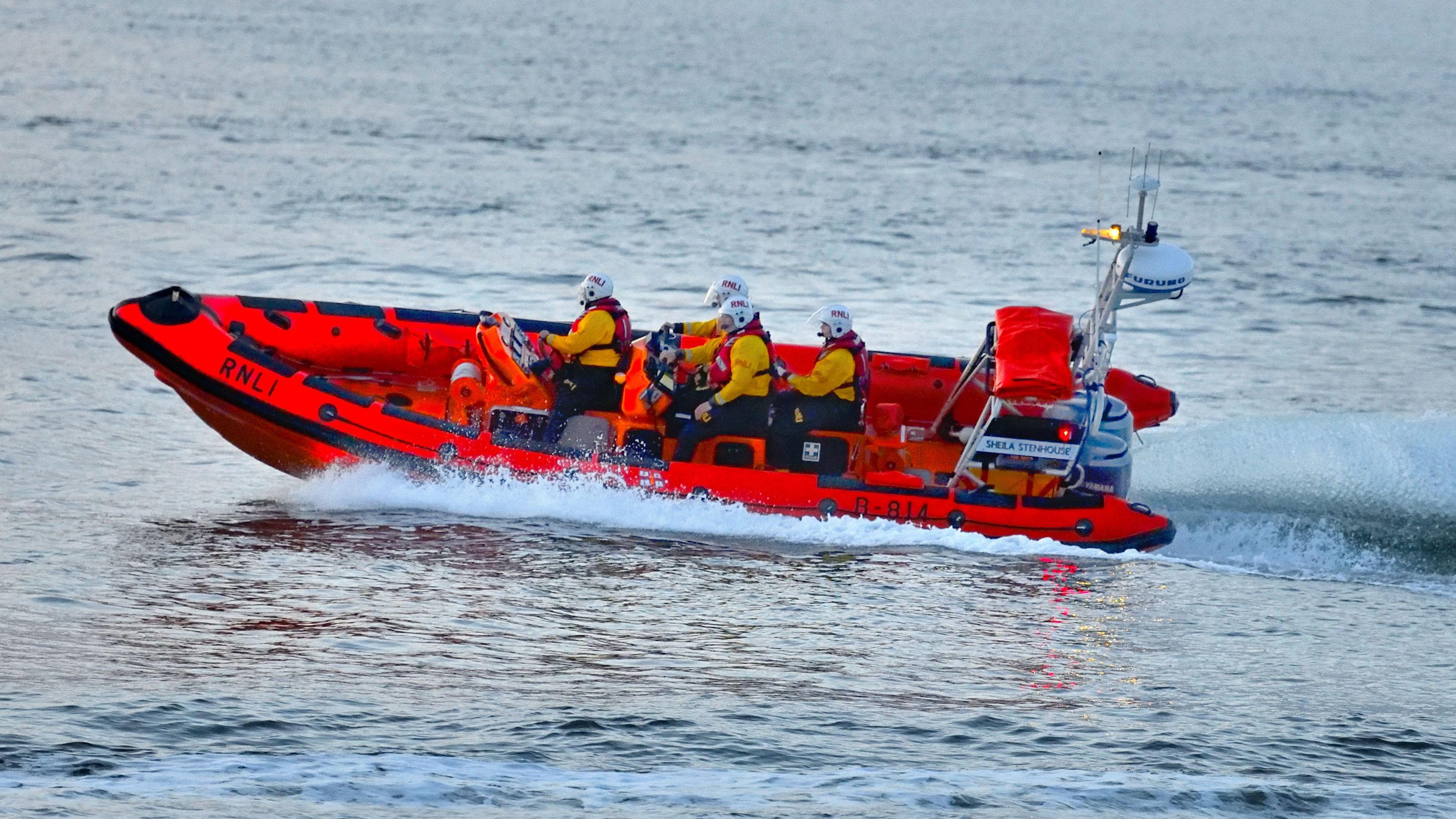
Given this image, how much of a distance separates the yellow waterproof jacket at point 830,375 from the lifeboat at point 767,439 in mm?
300

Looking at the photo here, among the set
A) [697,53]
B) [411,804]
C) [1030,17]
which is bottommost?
[411,804]

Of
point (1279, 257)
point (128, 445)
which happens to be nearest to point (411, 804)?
point (128, 445)

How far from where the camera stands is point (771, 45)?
47.8 metres

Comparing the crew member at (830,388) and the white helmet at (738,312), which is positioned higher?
the white helmet at (738,312)

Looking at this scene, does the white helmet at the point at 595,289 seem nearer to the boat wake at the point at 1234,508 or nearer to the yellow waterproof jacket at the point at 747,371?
the yellow waterproof jacket at the point at 747,371

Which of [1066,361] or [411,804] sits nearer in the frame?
[411,804]

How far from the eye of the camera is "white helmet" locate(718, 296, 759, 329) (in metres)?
11.0

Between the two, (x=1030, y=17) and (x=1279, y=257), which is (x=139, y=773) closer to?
(x=1279, y=257)

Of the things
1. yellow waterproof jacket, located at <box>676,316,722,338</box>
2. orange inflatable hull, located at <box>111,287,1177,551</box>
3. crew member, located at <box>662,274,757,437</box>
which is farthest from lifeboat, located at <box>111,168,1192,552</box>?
yellow waterproof jacket, located at <box>676,316,722,338</box>

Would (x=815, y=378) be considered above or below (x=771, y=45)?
below

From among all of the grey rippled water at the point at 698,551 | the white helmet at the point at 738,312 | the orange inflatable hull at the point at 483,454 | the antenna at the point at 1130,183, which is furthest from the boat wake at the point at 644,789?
the white helmet at the point at 738,312

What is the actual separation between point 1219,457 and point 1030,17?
53.7 meters

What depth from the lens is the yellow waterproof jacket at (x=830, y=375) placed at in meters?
11.1

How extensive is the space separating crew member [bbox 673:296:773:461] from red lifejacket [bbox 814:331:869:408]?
371mm
